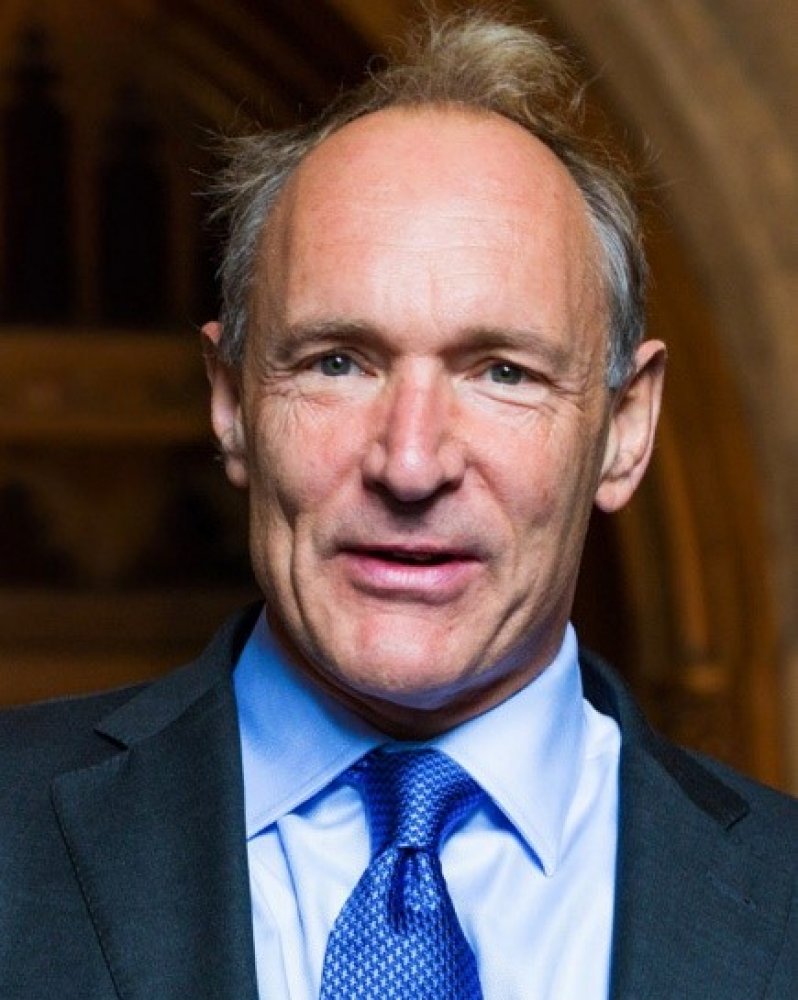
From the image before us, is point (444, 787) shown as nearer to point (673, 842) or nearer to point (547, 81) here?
point (673, 842)

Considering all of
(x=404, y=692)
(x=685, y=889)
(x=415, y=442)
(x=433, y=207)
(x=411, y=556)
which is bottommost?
A: (x=685, y=889)

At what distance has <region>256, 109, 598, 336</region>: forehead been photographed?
216cm

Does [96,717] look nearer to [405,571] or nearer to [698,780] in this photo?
[405,571]

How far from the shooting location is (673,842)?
2.26 m

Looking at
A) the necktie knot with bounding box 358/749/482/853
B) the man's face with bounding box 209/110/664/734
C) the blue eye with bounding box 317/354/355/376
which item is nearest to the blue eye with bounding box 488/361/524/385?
the man's face with bounding box 209/110/664/734

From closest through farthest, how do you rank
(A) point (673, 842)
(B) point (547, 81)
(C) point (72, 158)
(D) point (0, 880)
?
1. (D) point (0, 880)
2. (A) point (673, 842)
3. (B) point (547, 81)
4. (C) point (72, 158)

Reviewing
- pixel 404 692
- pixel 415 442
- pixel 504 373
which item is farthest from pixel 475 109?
pixel 404 692

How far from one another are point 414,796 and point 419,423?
1.09 ft

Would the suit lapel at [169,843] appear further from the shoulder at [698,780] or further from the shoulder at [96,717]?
the shoulder at [698,780]

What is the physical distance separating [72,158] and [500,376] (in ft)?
14.9

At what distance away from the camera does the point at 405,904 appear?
6.88ft

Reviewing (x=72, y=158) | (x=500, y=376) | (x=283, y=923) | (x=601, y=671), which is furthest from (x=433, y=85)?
(x=72, y=158)

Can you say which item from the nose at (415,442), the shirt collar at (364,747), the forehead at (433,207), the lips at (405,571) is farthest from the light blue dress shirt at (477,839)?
the forehead at (433,207)

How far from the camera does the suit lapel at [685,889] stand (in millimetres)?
2150
